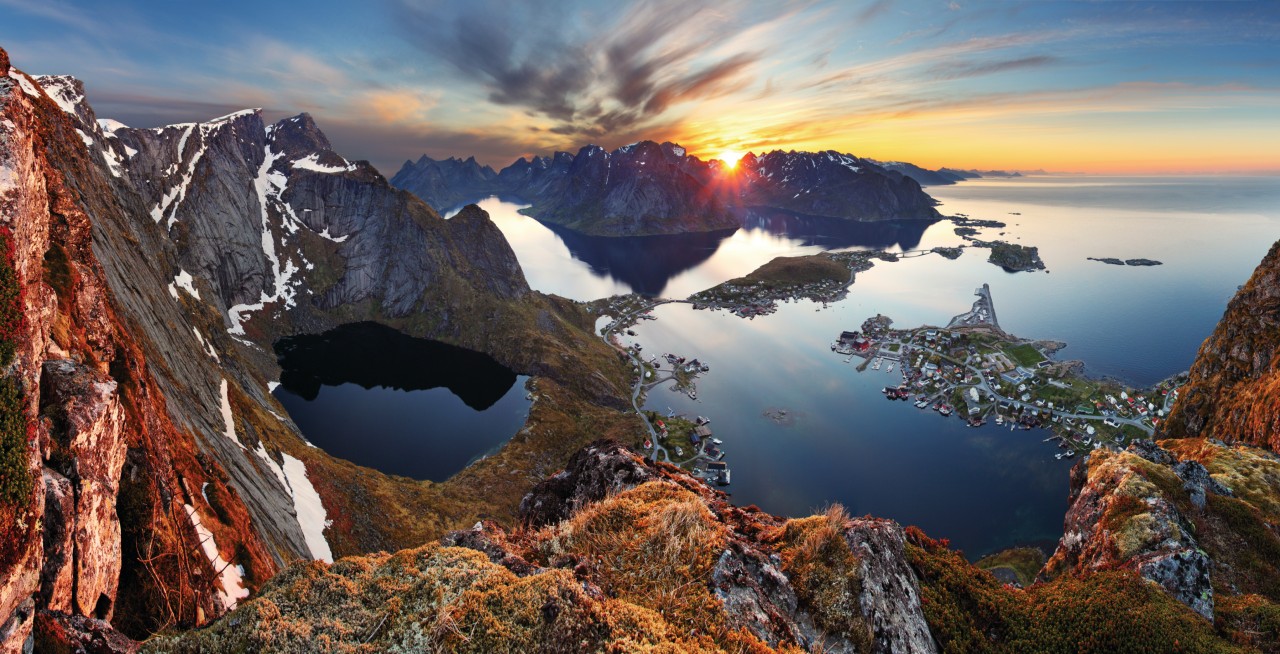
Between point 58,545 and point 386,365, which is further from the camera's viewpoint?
point 386,365

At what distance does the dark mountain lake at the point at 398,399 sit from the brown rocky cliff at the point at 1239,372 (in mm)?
98486

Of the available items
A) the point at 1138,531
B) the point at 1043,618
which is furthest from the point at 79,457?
the point at 1138,531

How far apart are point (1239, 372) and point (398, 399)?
5440 inches

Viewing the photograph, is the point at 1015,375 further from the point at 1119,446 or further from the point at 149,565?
the point at 149,565

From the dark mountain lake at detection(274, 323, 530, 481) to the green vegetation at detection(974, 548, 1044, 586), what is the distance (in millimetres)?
81695

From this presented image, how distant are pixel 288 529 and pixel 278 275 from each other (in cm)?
15556

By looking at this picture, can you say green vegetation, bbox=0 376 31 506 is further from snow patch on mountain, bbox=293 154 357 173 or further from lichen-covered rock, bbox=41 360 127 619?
snow patch on mountain, bbox=293 154 357 173

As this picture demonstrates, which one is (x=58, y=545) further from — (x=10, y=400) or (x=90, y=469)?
(x=10, y=400)

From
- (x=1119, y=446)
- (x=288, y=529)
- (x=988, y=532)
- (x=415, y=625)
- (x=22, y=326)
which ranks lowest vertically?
(x=988, y=532)

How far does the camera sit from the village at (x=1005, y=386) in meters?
95.9

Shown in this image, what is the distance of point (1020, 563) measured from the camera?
57281 millimetres

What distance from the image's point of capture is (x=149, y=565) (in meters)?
15.8

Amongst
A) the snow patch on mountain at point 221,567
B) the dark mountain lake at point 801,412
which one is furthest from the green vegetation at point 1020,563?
the snow patch on mountain at point 221,567

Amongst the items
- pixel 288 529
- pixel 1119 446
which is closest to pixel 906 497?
pixel 1119 446
